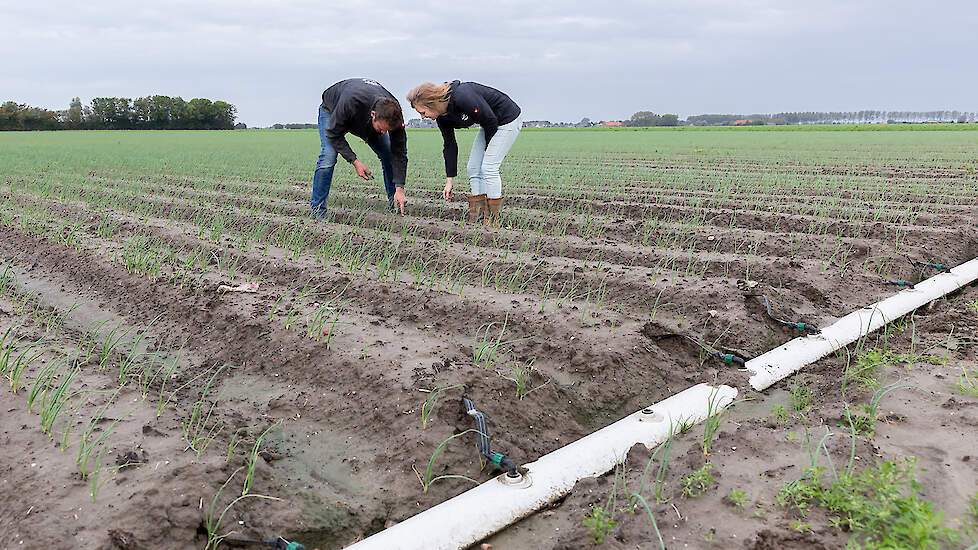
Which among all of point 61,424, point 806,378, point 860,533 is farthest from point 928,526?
point 61,424

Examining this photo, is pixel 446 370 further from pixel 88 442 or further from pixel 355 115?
pixel 355 115

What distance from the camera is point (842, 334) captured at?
336 cm

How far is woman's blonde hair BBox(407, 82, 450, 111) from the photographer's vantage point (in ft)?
17.0

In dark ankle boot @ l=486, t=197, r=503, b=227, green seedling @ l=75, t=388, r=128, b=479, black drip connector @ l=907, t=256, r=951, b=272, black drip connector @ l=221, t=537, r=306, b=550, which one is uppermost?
dark ankle boot @ l=486, t=197, r=503, b=227

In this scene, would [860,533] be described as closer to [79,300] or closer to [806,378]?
[806,378]

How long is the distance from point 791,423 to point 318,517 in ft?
5.97

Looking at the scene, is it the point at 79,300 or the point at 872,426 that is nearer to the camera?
the point at 872,426

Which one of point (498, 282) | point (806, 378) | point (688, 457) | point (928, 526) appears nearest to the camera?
point (928, 526)

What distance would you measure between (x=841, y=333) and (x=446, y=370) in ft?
7.17

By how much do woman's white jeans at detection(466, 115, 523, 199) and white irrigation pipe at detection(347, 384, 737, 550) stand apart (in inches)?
138

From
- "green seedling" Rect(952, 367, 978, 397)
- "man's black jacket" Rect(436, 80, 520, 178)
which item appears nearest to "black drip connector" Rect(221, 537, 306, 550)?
"green seedling" Rect(952, 367, 978, 397)

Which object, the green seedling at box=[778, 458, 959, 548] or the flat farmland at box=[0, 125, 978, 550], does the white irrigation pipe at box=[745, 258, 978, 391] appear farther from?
the green seedling at box=[778, 458, 959, 548]

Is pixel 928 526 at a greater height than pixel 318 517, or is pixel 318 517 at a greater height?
pixel 928 526

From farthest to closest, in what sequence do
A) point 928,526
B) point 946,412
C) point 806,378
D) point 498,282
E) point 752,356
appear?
point 498,282
point 752,356
point 806,378
point 946,412
point 928,526
